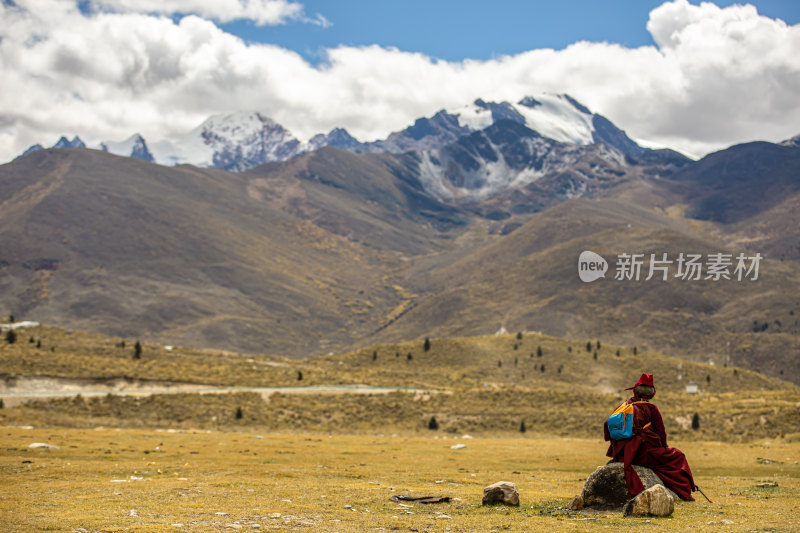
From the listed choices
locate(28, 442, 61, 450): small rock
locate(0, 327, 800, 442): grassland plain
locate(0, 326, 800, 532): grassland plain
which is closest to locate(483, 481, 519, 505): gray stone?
locate(0, 326, 800, 532): grassland plain

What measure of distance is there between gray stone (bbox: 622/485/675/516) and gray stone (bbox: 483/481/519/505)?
10.4 ft

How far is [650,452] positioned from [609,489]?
144cm

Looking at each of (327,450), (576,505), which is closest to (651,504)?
(576,505)

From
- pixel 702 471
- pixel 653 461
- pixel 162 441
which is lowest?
pixel 162 441

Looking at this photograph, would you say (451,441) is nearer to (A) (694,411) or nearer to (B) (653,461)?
(A) (694,411)

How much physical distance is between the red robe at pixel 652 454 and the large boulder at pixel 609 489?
0.69ft

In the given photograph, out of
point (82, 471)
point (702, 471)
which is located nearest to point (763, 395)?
point (702, 471)

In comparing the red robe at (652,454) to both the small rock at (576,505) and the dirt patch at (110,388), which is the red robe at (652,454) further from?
the dirt patch at (110,388)

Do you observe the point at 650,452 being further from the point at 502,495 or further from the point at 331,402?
the point at 331,402

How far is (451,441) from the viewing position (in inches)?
1977

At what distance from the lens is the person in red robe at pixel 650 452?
58.7ft

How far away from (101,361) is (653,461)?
70.1 metres

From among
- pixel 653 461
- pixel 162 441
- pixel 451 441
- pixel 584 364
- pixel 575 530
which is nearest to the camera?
pixel 575 530

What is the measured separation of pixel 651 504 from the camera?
53.9 ft
